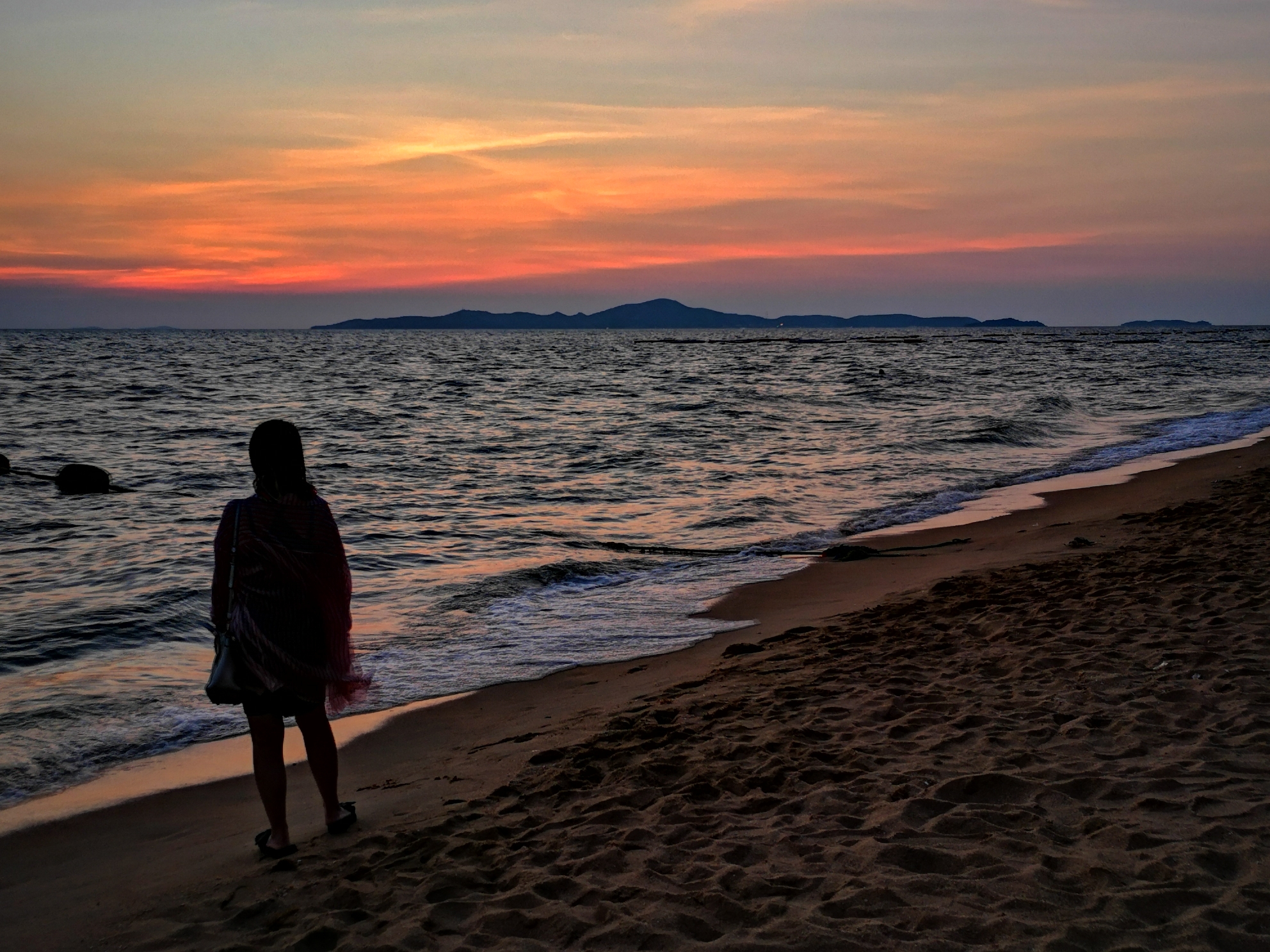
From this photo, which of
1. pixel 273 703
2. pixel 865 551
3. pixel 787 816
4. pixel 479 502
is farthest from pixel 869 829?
pixel 479 502

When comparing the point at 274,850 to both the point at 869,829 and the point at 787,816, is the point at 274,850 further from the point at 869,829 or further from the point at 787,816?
the point at 869,829

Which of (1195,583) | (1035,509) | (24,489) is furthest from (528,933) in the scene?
(24,489)

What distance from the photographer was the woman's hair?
3.98m

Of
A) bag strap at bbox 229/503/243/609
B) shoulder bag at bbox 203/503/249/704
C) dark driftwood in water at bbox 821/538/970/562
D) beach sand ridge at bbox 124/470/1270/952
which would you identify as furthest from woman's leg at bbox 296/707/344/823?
dark driftwood in water at bbox 821/538/970/562

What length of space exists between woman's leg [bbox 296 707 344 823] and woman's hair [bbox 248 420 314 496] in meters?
1.03

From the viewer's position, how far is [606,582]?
10242 mm

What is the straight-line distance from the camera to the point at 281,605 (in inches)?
161

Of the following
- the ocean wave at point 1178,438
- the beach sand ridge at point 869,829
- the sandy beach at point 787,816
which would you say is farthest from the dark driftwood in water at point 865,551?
the ocean wave at point 1178,438

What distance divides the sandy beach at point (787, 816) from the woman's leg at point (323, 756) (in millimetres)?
142

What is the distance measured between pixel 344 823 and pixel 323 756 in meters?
0.32

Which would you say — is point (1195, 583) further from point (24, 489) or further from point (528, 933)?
point (24, 489)

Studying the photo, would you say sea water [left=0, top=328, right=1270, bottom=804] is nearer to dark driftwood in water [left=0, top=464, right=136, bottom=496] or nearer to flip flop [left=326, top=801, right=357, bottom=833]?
dark driftwood in water [left=0, top=464, right=136, bottom=496]

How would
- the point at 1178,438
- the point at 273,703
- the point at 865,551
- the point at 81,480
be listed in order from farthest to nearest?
the point at 1178,438 → the point at 81,480 → the point at 865,551 → the point at 273,703

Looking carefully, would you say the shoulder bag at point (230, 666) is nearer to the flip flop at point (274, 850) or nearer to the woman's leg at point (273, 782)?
the woman's leg at point (273, 782)
